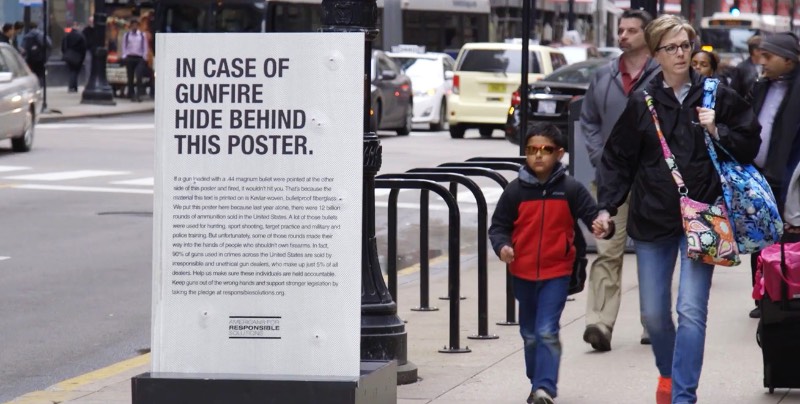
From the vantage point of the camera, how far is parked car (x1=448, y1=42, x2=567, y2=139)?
30609 mm

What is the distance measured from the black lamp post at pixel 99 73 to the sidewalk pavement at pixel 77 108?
0.87ft

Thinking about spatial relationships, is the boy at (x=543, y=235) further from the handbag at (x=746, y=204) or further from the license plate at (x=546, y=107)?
the license plate at (x=546, y=107)

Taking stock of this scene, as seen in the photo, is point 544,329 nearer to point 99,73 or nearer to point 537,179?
point 537,179

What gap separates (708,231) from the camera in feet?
21.6

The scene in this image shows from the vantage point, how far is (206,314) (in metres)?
6.00

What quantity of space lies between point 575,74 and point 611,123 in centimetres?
1472

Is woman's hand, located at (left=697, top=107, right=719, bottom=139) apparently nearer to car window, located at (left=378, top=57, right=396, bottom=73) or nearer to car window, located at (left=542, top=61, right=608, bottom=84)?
car window, located at (left=542, top=61, right=608, bottom=84)

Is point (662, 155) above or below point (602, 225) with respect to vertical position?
above

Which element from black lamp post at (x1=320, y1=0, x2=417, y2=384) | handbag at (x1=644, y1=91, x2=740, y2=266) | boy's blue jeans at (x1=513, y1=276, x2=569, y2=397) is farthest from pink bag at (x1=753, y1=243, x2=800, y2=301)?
black lamp post at (x1=320, y1=0, x2=417, y2=384)

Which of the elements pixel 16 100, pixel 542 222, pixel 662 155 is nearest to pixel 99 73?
pixel 16 100

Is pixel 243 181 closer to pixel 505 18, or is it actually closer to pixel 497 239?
pixel 497 239

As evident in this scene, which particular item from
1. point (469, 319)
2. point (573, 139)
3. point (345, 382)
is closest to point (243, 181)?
point (345, 382)

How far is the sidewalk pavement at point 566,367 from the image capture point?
7.63 metres

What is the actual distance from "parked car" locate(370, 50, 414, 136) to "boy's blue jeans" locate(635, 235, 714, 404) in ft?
70.7
